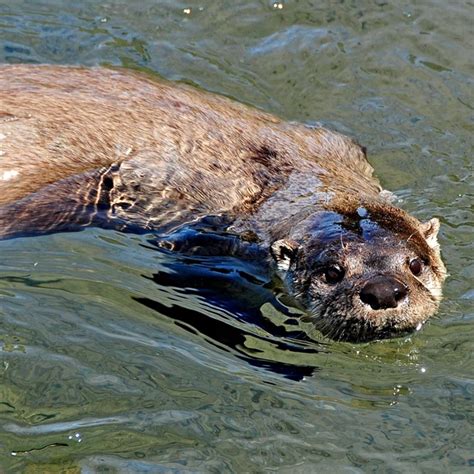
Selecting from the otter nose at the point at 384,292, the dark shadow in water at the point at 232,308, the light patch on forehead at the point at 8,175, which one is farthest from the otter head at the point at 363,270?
the light patch on forehead at the point at 8,175

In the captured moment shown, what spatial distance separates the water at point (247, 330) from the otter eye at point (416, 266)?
49 centimetres

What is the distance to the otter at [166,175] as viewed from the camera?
7164 millimetres

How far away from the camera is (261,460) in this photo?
18.0 feet

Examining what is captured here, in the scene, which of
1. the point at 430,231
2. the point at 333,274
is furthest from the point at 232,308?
the point at 430,231

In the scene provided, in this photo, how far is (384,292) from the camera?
6.01m

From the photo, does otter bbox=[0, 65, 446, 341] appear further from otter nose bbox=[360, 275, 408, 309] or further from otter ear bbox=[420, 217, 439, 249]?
otter nose bbox=[360, 275, 408, 309]

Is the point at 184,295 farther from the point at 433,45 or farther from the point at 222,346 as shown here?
the point at 433,45

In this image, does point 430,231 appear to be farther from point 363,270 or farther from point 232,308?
point 232,308

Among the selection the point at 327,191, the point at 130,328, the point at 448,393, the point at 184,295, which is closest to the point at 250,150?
the point at 327,191

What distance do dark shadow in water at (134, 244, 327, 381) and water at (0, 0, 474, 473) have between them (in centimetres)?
1

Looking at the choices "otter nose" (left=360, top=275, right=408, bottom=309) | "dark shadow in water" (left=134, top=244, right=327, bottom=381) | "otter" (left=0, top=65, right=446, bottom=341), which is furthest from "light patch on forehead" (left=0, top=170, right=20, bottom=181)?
"otter nose" (left=360, top=275, right=408, bottom=309)

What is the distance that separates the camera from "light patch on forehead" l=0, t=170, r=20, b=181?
24.6 ft

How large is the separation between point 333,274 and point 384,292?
489mm

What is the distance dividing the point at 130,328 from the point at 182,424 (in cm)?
106
